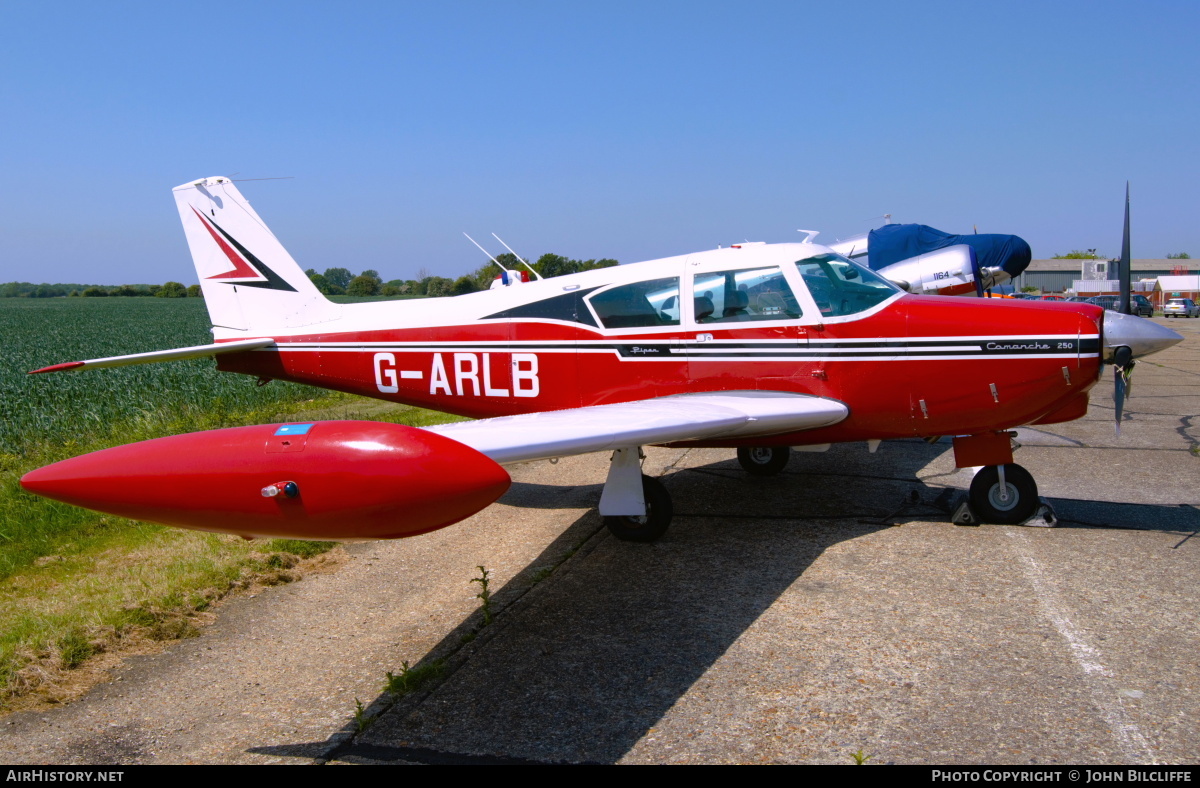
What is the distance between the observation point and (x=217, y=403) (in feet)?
42.8

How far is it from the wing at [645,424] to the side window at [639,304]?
25.6 inches

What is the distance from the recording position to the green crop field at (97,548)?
4.77 m

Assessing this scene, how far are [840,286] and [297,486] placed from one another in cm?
449

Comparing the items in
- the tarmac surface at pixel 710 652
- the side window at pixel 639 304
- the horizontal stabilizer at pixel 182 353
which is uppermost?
the side window at pixel 639 304

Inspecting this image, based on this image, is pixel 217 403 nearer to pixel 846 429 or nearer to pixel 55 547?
pixel 55 547

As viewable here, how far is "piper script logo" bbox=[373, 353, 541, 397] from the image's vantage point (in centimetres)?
711

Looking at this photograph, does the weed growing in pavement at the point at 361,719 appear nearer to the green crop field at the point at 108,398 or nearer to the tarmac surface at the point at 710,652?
the tarmac surface at the point at 710,652

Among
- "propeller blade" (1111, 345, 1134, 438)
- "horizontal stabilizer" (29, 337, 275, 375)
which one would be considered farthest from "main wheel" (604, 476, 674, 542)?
"horizontal stabilizer" (29, 337, 275, 375)

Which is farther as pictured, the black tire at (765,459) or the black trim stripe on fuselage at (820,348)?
the black tire at (765,459)

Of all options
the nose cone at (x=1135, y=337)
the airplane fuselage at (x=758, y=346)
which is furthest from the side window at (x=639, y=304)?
the nose cone at (x=1135, y=337)

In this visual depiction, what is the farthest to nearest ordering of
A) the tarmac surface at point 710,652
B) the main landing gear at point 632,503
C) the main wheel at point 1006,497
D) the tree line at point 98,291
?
the tree line at point 98,291
the main wheel at point 1006,497
the main landing gear at point 632,503
the tarmac surface at point 710,652

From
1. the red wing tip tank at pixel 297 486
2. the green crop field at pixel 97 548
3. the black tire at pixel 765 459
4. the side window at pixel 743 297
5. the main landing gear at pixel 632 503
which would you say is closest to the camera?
the red wing tip tank at pixel 297 486

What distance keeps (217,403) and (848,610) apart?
36.6 ft

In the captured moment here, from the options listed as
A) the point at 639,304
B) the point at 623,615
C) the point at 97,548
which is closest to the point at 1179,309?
the point at 639,304
